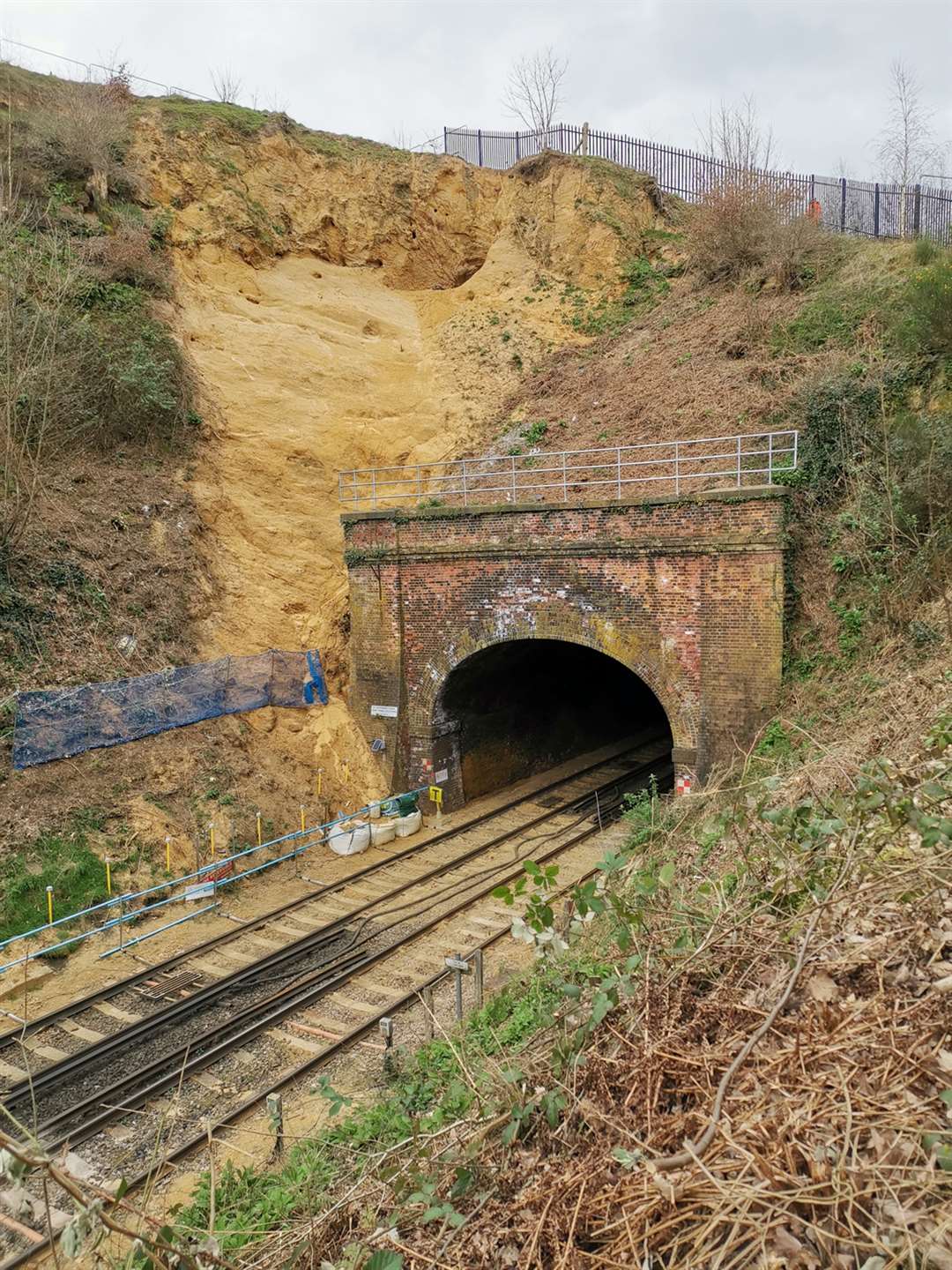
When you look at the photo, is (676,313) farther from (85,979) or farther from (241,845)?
(85,979)

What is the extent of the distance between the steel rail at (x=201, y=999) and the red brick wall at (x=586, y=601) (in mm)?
4128

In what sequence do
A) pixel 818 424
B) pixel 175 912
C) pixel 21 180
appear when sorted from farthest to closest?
pixel 21 180
pixel 818 424
pixel 175 912

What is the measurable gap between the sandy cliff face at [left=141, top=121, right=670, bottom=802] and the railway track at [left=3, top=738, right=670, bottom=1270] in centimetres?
371

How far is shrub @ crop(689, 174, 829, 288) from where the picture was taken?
23094 millimetres

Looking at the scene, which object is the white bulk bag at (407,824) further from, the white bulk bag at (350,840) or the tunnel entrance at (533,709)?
the tunnel entrance at (533,709)

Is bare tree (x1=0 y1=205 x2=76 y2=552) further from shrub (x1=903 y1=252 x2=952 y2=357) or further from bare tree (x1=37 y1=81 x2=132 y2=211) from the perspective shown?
shrub (x1=903 y1=252 x2=952 y2=357)

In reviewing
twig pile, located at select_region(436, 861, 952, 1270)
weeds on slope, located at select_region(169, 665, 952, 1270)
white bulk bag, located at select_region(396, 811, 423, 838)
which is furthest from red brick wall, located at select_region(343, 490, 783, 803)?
twig pile, located at select_region(436, 861, 952, 1270)

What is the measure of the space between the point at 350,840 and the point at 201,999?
5.05 m

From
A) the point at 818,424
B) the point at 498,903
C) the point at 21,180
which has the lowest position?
the point at 498,903

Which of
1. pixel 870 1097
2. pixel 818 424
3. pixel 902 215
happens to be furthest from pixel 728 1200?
pixel 902 215

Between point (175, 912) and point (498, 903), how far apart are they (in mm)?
4930

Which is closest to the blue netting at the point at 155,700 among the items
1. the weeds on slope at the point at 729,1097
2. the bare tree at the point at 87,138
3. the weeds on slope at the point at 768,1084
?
the weeds on slope at the point at 729,1097

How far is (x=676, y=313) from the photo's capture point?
83.0 feet

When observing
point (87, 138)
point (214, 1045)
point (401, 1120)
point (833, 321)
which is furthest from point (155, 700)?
point (833, 321)
